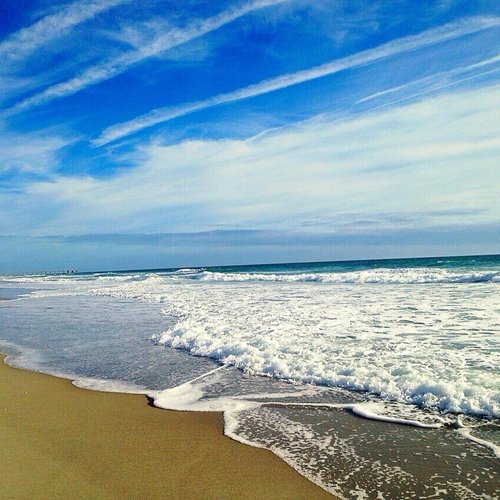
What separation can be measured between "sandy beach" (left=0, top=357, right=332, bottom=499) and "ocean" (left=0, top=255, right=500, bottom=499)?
0.25 m

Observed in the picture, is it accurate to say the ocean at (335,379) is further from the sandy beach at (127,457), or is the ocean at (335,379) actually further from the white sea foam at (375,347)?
the sandy beach at (127,457)

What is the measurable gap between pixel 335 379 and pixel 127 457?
3107 millimetres

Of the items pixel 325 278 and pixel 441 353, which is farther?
pixel 325 278

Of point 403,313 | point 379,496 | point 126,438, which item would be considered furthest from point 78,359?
point 403,313

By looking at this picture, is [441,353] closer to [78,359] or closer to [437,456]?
[437,456]

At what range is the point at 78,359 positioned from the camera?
27.1ft

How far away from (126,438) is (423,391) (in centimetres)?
345

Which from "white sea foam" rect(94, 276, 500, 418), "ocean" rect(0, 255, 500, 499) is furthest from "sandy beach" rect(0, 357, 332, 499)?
"white sea foam" rect(94, 276, 500, 418)

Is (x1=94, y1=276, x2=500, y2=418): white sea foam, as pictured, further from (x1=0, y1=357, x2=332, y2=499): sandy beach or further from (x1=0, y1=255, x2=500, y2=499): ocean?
(x1=0, y1=357, x2=332, y2=499): sandy beach

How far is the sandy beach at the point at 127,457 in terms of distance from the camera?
11.2ft

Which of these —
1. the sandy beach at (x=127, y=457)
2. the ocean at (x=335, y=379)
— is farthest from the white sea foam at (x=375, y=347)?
the sandy beach at (x=127, y=457)

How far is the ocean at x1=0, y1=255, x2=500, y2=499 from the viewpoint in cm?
372

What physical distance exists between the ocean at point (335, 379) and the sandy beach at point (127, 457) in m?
0.25

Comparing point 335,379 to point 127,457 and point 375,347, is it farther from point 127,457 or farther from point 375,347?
point 127,457
